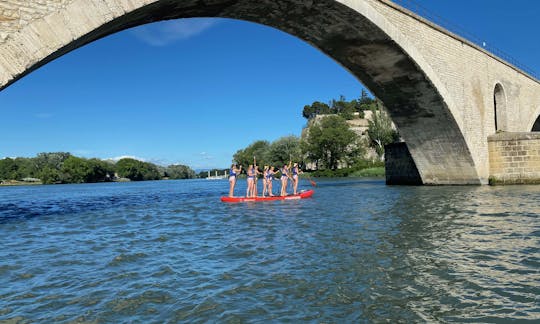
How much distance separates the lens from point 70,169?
8669cm

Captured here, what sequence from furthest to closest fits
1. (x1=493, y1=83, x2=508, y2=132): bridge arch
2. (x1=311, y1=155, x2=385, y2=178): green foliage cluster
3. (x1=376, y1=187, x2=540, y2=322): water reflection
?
1. (x1=311, y1=155, x2=385, y2=178): green foliage cluster
2. (x1=493, y1=83, x2=508, y2=132): bridge arch
3. (x1=376, y1=187, x2=540, y2=322): water reflection

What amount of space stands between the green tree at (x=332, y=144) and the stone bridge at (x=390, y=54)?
107ft

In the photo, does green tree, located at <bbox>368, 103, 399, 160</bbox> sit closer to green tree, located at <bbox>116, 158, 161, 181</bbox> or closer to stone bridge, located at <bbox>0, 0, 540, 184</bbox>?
stone bridge, located at <bbox>0, 0, 540, 184</bbox>

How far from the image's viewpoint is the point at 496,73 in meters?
25.6

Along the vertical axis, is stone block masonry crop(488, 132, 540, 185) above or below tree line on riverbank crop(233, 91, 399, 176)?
below

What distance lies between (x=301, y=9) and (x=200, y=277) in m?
12.5

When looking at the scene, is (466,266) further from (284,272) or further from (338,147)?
(338,147)

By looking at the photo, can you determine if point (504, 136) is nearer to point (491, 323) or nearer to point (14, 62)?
point (491, 323)

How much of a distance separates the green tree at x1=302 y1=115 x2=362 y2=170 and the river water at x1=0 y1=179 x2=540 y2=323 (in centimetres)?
5125

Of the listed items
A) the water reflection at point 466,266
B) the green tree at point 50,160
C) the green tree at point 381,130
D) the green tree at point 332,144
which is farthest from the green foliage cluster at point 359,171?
the green tree at point 50,160

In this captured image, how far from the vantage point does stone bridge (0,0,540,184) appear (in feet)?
24.2

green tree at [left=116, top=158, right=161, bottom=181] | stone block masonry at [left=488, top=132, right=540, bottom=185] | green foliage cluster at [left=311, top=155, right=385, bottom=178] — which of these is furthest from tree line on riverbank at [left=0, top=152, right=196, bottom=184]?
stone block masonry at [left=488, top=132, right=540, bottom=185]

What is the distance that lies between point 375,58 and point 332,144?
43.3 m

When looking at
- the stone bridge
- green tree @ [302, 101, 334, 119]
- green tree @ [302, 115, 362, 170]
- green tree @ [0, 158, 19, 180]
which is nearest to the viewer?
the stone bridge
